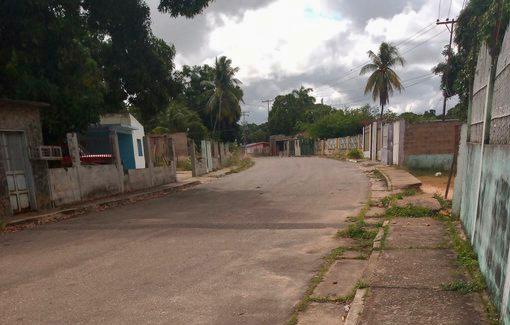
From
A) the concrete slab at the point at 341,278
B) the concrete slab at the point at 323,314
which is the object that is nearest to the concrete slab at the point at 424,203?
the concrete slab at the point at 341,278

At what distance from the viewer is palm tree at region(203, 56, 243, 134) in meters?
47.2

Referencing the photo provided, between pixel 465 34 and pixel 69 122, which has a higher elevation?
pixel 465 34

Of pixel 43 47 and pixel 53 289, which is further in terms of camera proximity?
pixel 43 47

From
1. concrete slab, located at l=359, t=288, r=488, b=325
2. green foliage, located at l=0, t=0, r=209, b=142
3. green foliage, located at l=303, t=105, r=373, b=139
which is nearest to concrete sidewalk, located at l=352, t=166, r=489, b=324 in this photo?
concrete slab, located at l=359, t=288, r=488, b=325

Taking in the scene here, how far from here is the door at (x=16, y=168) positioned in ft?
34.2

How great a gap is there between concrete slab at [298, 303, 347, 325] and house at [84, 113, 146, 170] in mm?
16850

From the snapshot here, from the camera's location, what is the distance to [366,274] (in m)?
4.71

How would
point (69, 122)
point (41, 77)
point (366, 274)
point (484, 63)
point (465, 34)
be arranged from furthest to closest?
1. point (465, 34)
2. point (69, 122)
3. point (41, 77)
4. point (484, 63)
5. point (366, 274)

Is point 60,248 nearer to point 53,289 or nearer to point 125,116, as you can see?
point 53,289

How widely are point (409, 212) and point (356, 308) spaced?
16.6 feet

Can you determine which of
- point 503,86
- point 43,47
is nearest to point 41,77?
point 43,47

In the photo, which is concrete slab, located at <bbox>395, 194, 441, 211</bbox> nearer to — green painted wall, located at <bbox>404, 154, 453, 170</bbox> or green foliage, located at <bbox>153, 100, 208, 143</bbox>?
green painted wall, located at <bbox>404, 154, 453, 170</bbox>

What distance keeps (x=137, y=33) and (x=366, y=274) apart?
1280cm

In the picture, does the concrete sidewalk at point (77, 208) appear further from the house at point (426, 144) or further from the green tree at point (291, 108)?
the green tree at point (291, 108)
